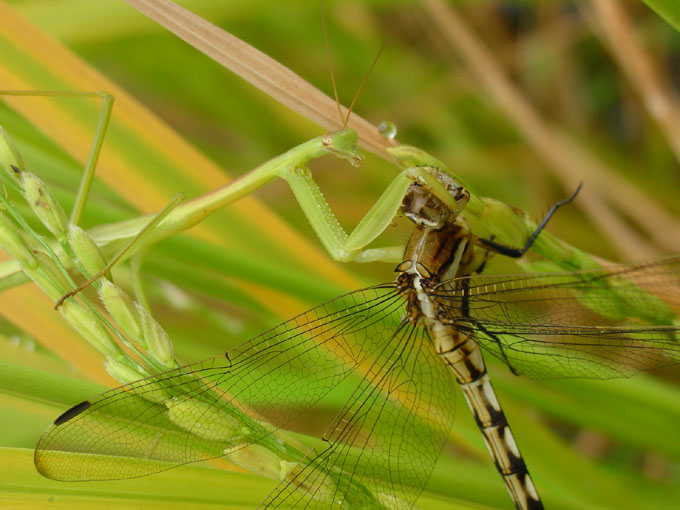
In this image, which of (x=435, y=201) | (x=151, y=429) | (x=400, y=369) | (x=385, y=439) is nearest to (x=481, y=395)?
(x=400, y=369)

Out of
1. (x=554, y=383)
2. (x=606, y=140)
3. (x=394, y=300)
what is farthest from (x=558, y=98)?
(x=394, y=300)

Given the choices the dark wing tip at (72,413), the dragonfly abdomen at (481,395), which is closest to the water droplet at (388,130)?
the dragonfly abdomen at (481,395)

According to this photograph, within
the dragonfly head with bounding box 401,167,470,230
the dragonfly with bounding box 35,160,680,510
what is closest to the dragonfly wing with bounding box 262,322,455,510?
the dragonfly with bounding box 35,160,680,510

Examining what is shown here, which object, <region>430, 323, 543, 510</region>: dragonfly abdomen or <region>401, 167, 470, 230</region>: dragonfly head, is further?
<region>430, 323, 543, 510</region>: dragonfly abdomen

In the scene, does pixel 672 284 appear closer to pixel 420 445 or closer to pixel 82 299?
pixel 420 445

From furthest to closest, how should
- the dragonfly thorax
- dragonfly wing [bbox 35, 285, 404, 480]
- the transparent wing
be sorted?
the dragonfly thorax
the transparent wing
dragonfly wing [bbox 35, 285, 404, 480]

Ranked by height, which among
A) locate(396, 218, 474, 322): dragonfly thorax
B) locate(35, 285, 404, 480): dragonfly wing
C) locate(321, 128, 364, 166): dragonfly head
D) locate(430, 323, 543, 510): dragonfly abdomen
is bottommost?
locate(35, 285, 404, 480): dragonfly wing

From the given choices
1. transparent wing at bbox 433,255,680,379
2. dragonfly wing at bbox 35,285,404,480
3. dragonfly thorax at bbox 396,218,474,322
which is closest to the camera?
dragonfly wing at bbox 35,285,404,480

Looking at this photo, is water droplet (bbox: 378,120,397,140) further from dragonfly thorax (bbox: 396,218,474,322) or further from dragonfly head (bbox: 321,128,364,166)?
dragonfly thorax (bbox: 396,218,474,322)
